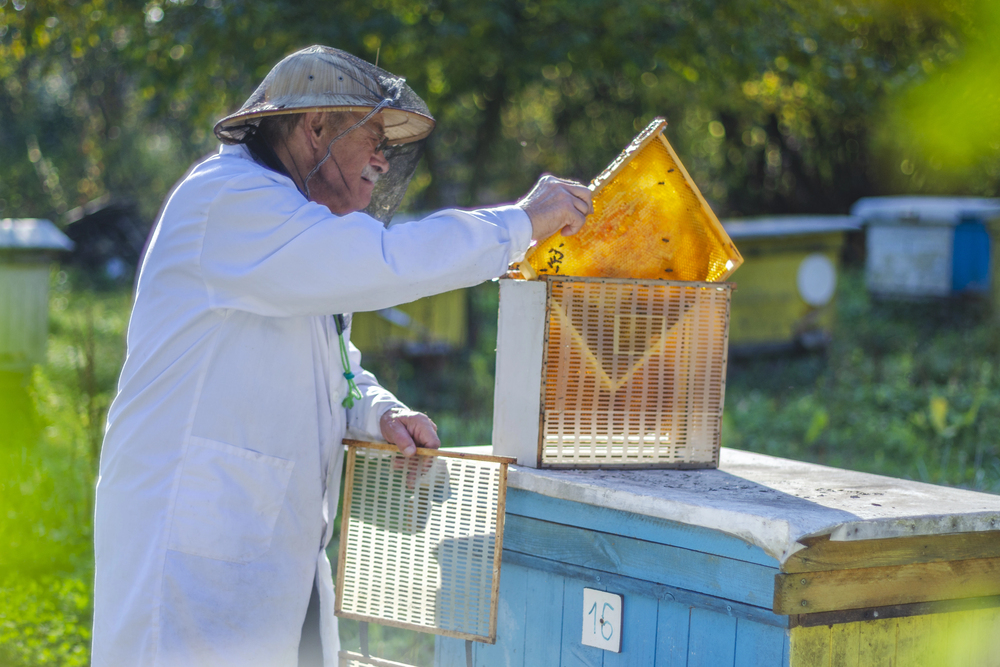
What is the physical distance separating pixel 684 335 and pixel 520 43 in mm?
4953

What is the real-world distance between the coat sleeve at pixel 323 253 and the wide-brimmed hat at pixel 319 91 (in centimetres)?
21

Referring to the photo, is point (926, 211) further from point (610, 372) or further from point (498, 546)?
point (498, 546)

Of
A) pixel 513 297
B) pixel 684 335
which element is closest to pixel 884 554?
pixel 684 335

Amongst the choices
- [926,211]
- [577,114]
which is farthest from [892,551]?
[577,114]

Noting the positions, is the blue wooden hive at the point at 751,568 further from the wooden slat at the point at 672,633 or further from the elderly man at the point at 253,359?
the elderly man at the point at 253,359

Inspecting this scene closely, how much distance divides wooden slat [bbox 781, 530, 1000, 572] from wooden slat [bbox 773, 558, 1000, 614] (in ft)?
0.06

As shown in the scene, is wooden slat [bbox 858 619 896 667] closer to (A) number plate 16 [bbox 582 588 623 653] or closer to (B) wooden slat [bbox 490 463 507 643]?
(A) number plate 16 [bbox 582 588 623 653]

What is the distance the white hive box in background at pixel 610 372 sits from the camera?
2.15 metres

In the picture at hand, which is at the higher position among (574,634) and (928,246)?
(928,246)

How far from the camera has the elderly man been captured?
1.80 metres

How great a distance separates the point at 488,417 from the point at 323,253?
501 cm

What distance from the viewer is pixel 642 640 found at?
195cm

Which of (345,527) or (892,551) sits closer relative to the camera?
(892,551)

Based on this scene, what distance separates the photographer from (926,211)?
33.9ft
